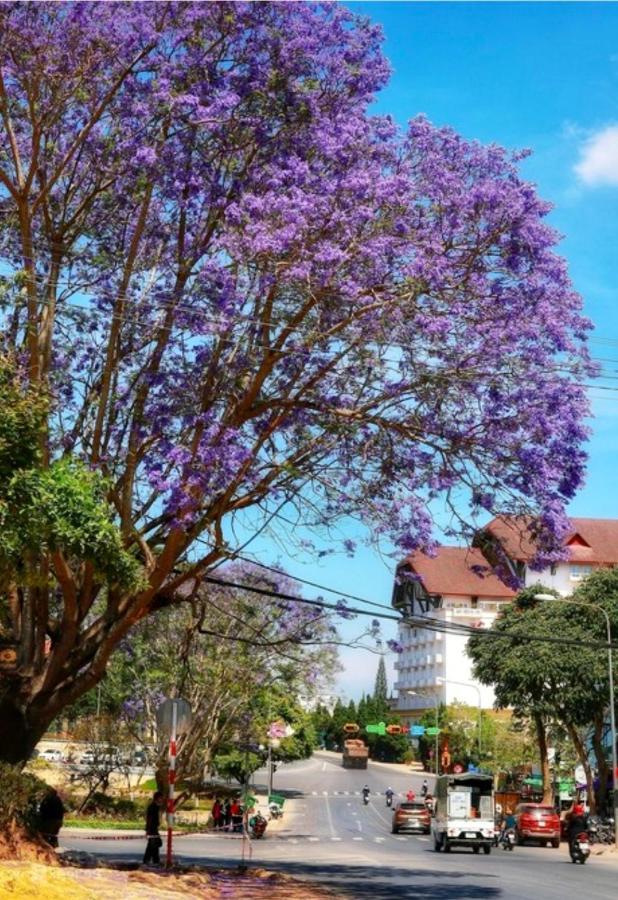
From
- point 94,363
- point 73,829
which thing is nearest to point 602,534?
point 73,829

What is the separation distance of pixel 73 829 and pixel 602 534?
206 ft

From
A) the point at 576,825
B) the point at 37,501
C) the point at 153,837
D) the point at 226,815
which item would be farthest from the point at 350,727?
the point at 37,501

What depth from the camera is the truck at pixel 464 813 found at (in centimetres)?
3475

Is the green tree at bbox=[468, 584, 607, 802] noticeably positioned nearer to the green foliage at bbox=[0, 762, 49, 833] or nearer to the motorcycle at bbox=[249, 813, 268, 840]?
the motorcycle at bbox=[249, 813, 268, 840]

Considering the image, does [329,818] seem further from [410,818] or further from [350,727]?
[350,727]

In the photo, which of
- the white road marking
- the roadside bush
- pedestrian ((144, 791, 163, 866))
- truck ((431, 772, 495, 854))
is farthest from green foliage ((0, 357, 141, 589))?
the roadside bush

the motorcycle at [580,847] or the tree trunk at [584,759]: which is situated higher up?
the tree trunk at [584,759]

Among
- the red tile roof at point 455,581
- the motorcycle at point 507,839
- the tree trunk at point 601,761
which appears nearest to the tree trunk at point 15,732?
the motorcycle at point 507,839

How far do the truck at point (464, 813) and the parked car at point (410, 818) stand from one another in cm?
965

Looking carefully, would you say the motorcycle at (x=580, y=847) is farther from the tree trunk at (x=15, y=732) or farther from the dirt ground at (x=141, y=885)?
the tree trunk at (x=15, y=732)

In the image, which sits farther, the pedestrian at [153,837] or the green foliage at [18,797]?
the pedestrian at [153,837]

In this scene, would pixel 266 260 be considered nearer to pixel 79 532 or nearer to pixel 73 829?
pixel 79 532

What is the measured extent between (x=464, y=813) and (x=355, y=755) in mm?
74150

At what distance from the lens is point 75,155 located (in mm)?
17938
